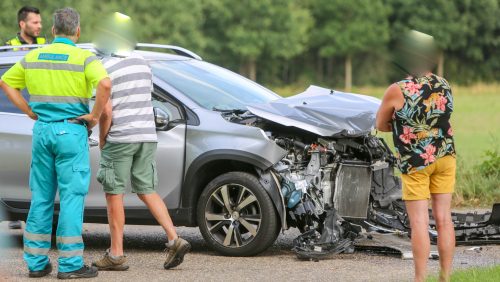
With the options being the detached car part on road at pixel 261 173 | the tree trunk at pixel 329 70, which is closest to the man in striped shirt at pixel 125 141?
the detached car part on road at pixel 261 173

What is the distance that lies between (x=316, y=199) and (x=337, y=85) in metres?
85.7

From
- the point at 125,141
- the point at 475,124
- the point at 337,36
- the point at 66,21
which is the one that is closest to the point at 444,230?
the point at 125,141

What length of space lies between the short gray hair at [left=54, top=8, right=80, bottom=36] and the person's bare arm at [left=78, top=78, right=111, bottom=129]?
1.51ft

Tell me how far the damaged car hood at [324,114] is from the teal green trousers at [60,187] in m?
1.78

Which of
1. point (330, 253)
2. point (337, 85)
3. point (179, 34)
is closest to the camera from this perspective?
point (330, 253)

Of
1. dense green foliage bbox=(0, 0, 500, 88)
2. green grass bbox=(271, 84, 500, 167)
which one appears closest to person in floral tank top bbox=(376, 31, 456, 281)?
green grass bbox=(271, 84, 500, 167)

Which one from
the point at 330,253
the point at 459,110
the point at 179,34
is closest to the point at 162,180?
the point at 330,253

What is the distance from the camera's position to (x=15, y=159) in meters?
9.50

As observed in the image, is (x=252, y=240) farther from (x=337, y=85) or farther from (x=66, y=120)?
(x=337, y=85)

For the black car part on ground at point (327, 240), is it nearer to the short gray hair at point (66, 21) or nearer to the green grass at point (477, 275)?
the green grass at point (477, 275)

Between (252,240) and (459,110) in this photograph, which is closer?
(252,240)

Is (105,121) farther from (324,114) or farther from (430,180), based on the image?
(430,180)

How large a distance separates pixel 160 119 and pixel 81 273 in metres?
1.65

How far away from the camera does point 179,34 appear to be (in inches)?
3231
